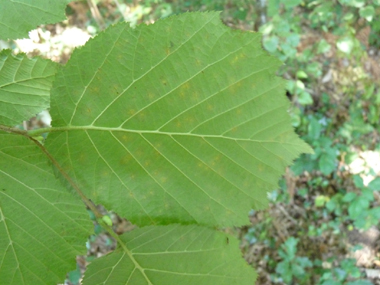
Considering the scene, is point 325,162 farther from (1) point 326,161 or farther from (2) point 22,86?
(2) point 22,86

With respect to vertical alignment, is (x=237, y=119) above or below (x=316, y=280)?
above

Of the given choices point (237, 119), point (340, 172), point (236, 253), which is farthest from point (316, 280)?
point (237, 119)

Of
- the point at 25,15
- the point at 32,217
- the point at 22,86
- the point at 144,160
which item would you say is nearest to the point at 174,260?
the point at 144,160

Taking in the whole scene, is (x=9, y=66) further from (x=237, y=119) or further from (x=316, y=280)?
(x=316, y=280)

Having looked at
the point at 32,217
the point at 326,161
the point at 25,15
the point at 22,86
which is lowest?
the point at 326,161

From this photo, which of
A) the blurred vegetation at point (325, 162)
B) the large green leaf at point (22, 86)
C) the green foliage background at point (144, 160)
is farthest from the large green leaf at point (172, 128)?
the blurred vegetation at point (325, 162)
